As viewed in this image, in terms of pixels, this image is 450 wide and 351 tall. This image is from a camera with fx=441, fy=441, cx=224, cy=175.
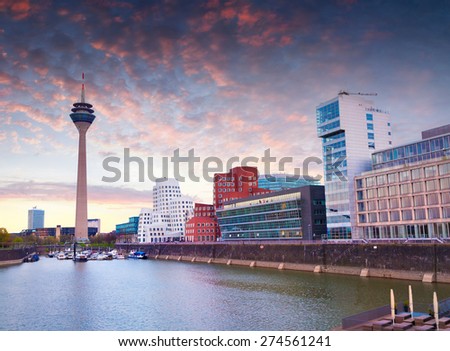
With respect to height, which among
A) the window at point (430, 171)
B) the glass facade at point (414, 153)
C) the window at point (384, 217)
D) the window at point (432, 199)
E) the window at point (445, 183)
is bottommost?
the window at point (384, 217)

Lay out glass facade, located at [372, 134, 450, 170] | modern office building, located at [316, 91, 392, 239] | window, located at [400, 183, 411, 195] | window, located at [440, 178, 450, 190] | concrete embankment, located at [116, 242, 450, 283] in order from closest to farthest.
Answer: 1. concrete embankment, located at [116, 242, 450, 283]
2. window, located at [440, 178, 450, 190]
3. window, located at [400, 183, 411, 195]
4. glass facade, located at [372, 134, 450, 170]
5. modern office building, located at [316, 91, 392, 239]

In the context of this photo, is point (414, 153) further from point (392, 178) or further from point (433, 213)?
→ point (433, 213)

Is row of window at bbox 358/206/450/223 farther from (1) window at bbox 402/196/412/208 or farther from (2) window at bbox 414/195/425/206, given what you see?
(1) window at bbox 402/196/412/208

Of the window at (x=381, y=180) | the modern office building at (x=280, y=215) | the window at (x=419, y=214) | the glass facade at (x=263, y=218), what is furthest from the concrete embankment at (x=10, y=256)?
the window at (x=419, y=214)

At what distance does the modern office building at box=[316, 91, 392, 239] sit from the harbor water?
1350 inches

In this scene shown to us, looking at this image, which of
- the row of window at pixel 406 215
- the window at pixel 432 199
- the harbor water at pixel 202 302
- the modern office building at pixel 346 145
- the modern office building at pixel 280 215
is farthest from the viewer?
the modern office building at pixel 280 215

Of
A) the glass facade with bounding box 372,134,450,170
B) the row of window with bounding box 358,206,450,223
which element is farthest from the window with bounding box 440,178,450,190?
the glass facade with bounding box 372,134,450,170

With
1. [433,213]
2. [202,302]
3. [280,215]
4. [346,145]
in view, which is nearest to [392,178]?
[433,213]

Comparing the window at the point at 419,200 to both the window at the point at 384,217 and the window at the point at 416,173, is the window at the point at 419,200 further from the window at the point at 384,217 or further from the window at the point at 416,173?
the window at the point at 384,217

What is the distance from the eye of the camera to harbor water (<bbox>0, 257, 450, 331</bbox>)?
4322 cm

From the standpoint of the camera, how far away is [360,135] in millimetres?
115062

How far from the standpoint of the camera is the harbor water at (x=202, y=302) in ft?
142

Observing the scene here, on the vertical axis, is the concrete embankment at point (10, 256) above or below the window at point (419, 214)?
below

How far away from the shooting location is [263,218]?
14438cm
